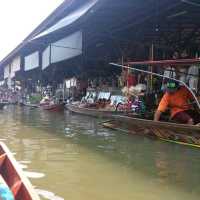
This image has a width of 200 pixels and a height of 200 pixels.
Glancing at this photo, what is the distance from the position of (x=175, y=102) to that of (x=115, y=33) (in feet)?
22.4

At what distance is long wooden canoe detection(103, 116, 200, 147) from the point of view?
32.3 ft

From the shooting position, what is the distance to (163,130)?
35.3ft

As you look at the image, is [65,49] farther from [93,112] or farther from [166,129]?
[166,129]

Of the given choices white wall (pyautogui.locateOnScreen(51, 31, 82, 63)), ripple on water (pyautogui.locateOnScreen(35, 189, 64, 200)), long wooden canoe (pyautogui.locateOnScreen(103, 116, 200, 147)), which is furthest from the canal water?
white wall (pyautogui.locateOnScreen(51, 31, 82, 63))

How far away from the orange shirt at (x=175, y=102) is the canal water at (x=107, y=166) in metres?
0.81

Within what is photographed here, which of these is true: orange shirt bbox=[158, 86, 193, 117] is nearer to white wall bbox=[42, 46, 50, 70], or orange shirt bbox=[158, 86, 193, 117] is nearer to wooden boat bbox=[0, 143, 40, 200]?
wooden boat bbox=[0, 143, 40, 200]

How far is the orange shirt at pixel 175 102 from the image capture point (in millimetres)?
11367

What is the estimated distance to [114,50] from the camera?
20.3m

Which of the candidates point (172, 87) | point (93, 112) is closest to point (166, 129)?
point (172, 87)

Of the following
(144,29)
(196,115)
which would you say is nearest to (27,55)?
(144,29)

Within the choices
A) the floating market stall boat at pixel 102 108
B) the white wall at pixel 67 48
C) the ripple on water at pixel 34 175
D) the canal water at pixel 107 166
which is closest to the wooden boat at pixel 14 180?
the canal water at pixel 107 166

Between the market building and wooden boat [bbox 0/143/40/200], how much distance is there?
24.3 feet

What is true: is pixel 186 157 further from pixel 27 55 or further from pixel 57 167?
pixel 27 55

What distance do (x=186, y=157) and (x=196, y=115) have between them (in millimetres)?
2468
